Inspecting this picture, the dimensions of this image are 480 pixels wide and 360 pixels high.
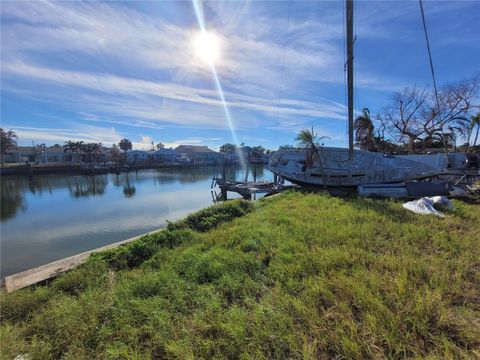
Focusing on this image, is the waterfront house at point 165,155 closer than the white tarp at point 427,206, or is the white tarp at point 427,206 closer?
the white tarp at point 427,206

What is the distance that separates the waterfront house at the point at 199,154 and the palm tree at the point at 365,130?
217ft

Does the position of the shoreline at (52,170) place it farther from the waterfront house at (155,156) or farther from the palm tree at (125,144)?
the palm tree at (125,144)

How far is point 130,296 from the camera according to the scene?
3.36 metres

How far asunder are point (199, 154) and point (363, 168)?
86317mm

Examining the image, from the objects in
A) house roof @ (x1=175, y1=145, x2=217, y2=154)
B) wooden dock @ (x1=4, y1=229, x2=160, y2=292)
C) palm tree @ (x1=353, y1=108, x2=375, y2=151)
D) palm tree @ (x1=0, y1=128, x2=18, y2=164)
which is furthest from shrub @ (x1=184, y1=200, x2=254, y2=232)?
house roof @ (x1=175, y1=145, x2=217, y2=154)

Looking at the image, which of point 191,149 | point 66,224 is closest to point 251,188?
point 66,224

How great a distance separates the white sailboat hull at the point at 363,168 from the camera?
1285cm

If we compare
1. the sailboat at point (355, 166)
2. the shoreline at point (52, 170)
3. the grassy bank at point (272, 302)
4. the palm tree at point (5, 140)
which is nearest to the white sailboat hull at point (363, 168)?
the sailboat at point (355, 166)

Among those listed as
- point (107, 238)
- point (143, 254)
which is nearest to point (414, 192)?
point (143, 254)

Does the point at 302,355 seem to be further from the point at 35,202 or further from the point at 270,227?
the point at 35,202

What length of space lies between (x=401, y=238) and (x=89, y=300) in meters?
5.85

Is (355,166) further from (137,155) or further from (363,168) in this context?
(137,155)

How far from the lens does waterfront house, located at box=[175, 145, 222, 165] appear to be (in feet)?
294

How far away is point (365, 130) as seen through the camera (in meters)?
25.0
